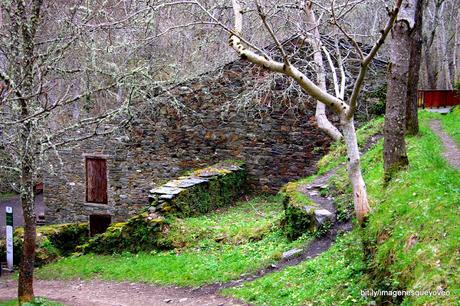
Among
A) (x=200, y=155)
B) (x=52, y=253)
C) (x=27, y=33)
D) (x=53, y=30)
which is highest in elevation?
(x=53, y=30)

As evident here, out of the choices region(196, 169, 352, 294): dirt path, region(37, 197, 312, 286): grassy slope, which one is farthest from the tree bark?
region(37, 197, 312, 286): grassy slope

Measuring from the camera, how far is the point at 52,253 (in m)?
12.8

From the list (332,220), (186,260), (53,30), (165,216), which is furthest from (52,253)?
(332,220)

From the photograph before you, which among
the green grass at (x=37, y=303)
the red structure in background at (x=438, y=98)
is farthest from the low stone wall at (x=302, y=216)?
the red structure in background at (x=438, y=98)

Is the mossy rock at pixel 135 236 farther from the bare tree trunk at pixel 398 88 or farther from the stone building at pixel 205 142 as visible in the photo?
the bare tree trunk at pixel 398 88

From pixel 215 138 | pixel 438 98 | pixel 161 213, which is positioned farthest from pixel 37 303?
pixel 438 98

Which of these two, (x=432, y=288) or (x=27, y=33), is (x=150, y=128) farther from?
(x=432, y=288)

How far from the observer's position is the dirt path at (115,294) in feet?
26.4

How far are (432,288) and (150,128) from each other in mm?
13382

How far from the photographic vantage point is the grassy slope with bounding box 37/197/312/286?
28.9ft

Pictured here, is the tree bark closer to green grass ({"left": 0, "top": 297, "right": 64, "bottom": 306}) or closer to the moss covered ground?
the moss covered ground

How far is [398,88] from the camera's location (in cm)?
632

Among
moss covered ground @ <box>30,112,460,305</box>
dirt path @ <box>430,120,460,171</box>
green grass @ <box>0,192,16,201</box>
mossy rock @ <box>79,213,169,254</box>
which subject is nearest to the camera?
moss covered ground @ <box>30,112,460,305</box>

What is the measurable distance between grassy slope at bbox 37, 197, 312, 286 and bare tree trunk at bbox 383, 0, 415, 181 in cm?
274
